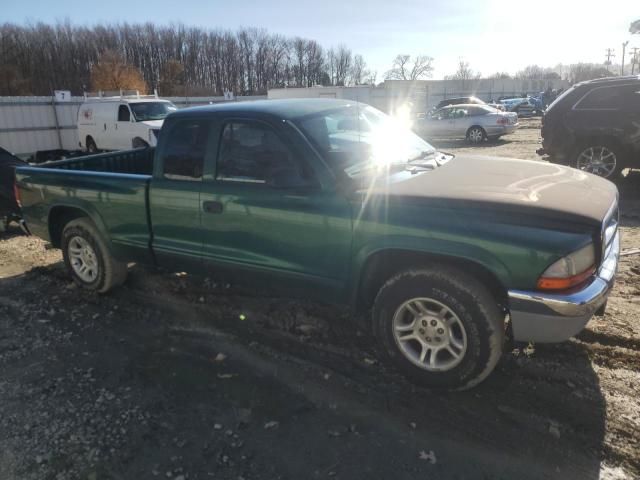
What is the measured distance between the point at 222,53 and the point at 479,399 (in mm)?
106524

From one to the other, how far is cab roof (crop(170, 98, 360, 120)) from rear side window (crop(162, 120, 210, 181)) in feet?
0.38

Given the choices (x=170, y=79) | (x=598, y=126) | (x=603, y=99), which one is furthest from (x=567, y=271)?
(x=170, y=79)

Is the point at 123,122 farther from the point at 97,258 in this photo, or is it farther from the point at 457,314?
the point at 457,314

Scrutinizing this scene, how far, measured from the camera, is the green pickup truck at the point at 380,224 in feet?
9.51

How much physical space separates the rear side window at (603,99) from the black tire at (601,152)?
619mm

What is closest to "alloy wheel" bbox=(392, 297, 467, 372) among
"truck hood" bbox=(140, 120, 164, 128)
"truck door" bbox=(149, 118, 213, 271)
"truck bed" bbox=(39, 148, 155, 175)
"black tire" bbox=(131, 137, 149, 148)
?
"truck door" bbox=(149, 118, 213, 271)

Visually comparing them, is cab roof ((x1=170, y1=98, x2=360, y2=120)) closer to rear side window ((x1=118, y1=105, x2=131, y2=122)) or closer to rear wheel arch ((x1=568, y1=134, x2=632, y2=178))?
rear wheel arch ((x1=568, y1=134, x2=632, y2=178))

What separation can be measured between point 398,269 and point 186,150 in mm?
2035

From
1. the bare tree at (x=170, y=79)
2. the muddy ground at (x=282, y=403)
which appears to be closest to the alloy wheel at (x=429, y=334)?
the muddy ground at (x=282, y=403)

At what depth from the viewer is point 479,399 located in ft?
10.6

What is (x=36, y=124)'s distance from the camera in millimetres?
19906

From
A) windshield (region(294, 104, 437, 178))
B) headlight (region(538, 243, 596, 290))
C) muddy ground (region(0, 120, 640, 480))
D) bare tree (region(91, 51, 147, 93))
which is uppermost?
bare tree (region(91, 51, 147, 93))

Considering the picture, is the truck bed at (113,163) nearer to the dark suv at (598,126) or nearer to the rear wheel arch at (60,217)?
the rear wheel arch at (60,217)

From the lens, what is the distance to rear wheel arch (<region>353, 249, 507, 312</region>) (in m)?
3.12
